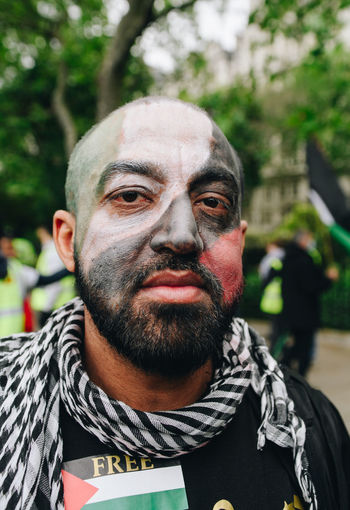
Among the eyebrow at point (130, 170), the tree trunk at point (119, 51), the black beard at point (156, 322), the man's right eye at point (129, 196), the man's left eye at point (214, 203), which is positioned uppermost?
the tree trunk at point (119, 51)

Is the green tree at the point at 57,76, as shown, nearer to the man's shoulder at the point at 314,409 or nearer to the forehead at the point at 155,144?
the forehead at the point at 155,144

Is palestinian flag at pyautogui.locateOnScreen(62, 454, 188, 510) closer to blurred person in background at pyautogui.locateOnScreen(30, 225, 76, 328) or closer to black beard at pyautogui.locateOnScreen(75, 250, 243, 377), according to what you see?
black beard at pyautogui.locateOnScreen(75, 250, 243, 377)

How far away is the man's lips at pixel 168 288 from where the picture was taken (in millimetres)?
1264

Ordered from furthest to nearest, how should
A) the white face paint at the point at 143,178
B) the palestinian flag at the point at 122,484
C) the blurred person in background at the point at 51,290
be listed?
the blurred person in background at the point at 51,290 → the white face paint at the point at 143,178 → the palestinian flag at the point at 122,484

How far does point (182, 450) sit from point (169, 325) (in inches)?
15.3

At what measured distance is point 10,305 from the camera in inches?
156

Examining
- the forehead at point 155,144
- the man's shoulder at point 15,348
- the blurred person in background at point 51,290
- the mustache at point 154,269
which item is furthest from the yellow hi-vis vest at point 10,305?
the mustache at point 154,269

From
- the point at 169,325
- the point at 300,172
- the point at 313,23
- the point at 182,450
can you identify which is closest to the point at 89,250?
the point at 169,325

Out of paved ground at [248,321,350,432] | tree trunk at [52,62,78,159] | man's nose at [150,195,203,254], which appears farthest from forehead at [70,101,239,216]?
tree trunk at [52,62,78,159]

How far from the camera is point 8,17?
883cm

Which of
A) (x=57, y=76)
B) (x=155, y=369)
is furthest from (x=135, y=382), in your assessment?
(x=57, y=76)

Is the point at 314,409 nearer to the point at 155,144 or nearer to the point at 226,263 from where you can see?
the point at 226,263

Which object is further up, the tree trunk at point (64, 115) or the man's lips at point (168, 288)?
the tree trunk at point (64, 115)

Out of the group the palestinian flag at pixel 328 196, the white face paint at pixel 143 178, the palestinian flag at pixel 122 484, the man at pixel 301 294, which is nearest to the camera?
the palestinian flag at pixel 122 484
